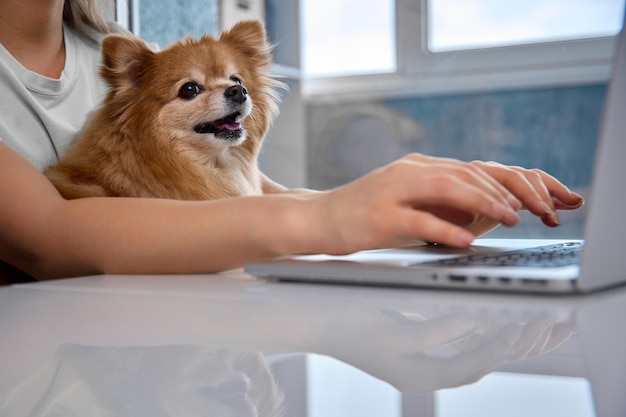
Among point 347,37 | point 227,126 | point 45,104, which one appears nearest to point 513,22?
point 347,37

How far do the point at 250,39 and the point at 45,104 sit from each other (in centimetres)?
51

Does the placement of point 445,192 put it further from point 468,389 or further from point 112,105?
point 112,105

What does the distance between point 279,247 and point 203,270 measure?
0.11 meters

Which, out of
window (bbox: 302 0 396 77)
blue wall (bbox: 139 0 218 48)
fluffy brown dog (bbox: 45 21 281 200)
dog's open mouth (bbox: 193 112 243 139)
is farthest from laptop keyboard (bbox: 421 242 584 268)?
window (bbox: 302 0 396 77)

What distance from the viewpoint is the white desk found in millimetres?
283

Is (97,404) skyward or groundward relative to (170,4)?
groundward

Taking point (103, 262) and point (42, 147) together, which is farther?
point (42, 147)

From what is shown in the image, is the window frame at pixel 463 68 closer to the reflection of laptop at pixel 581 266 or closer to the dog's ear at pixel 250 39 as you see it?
the dog's ear at pixel 250 39

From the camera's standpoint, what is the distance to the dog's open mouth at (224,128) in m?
1.44

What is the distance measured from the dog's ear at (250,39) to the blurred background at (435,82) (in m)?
1.24

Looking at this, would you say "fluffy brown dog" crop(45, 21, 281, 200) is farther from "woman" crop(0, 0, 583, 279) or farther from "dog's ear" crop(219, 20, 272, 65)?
"woman" crop(0, 0, 583, 279)

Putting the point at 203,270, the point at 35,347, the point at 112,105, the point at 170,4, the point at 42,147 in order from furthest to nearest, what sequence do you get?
the point at 170,4
the point at 112,105
the point at 42,147
the point at 203,270
the point at 35,347

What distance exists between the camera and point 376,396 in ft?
0.94

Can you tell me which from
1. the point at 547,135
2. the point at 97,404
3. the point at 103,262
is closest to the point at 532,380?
the point at 97,404
